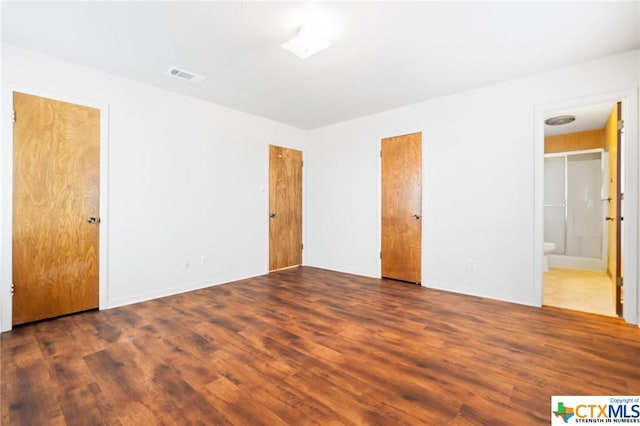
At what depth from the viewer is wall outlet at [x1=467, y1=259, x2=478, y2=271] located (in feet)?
11.9

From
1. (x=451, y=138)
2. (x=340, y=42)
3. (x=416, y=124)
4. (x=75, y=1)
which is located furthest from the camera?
(x=416, y=124)

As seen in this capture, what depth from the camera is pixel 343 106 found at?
13.9 ft

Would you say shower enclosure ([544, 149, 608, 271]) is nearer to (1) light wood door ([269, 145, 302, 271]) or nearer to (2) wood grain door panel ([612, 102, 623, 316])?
(2) wood grain door panel ([612, 102, 623, 316])

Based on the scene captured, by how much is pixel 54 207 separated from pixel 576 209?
8034 mm

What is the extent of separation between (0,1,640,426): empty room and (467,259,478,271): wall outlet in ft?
0.23

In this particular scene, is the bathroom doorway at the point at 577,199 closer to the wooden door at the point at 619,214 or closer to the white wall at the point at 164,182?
the wooden door at the point at 619,214

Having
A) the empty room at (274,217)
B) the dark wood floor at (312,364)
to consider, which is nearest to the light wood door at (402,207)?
the empty room at (274,217)

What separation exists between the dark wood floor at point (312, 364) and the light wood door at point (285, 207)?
1.90 m

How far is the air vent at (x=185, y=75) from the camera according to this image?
121 inches

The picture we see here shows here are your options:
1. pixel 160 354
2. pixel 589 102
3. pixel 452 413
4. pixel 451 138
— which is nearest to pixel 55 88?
pixel 160 354

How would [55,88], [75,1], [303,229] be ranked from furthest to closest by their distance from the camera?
[303,229]
[55,88]
[75,1]

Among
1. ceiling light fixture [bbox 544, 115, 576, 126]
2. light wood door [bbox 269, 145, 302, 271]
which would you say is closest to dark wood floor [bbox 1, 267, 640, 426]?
light wood door [bbox 269, 145, 302, 271]

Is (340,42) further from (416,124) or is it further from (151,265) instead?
(151,265)

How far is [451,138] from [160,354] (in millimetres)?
3989
